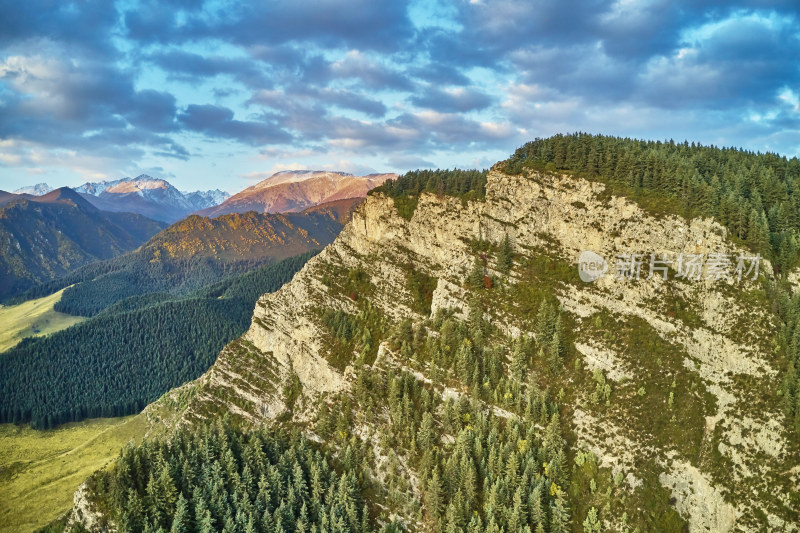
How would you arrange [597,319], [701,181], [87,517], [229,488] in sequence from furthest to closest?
[701,181] < [597,319] < [229,488] < [87,517]

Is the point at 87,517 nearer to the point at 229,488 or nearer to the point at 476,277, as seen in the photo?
the point at 229,488

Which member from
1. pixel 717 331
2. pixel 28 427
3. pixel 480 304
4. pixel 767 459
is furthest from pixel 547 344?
pixel 28 427

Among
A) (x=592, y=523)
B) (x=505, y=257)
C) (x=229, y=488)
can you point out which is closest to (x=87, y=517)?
(x=229, y=488)

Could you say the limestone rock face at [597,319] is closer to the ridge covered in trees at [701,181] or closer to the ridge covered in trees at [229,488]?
the ridge covered in trees at [701,181]

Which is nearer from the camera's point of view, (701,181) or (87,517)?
(87,517)

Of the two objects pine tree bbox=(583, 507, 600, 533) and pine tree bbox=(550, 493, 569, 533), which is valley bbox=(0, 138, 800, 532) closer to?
pine tree bbox=(550, 493, 569, 533)

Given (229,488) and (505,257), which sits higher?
(505,257)

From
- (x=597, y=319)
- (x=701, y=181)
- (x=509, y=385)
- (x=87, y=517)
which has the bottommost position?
(x=87, y=517)
